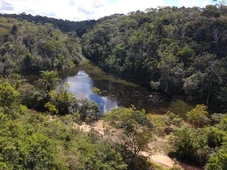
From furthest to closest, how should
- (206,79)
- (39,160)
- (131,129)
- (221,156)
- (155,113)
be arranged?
(206,79) < (155,113) < (131,129) < (221,156) < (39,160)

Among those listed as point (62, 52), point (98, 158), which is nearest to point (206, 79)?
point (98, 158)

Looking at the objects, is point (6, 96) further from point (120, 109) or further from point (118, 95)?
point (118, 95)

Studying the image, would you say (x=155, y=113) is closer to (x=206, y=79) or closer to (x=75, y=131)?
(x=206, y=79)

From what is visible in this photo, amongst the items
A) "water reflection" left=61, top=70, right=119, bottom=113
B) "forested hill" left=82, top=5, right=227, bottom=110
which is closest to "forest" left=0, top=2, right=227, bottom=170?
"forested hill" left=82, top=5, right=227, bottom=110

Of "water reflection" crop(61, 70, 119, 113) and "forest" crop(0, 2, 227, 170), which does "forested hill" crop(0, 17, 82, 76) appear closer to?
"forest" crop(0, 2, 227, 170)

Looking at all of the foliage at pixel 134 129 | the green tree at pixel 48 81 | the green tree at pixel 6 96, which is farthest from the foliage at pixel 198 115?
the green tree at pixel 6 96

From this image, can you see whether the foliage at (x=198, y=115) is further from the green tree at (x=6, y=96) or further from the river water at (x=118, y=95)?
the green tree at (x=6, y=96)
